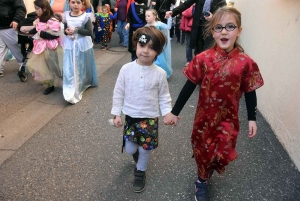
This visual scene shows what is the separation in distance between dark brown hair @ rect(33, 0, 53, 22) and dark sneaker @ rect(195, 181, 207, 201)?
11.5ft

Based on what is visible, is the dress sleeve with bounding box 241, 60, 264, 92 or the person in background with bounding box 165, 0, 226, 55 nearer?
the dress sleeve with bounding box 241, 60, 264, 92

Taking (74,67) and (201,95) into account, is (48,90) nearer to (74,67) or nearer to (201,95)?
(74,67)

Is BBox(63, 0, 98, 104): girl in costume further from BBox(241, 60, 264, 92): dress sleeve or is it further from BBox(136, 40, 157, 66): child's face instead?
BBox(241, 60, 264, 92): dress sleeve

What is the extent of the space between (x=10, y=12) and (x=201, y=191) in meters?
4.73

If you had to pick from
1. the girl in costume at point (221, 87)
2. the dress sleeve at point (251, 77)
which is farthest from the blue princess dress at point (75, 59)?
the dress sleeve at point (251, 77)

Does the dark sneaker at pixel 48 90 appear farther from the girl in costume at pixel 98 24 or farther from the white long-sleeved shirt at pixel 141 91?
the girl in costume at pixel 98 24

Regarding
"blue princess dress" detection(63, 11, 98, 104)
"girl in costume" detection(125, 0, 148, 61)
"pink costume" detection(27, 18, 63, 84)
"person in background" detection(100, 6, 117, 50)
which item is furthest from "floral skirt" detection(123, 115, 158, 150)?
"person in background" detection(100, 6, 117, 50)

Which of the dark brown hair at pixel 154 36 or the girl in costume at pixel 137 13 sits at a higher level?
the dark brown hair at pixel 154 36

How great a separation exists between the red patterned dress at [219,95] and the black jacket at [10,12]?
13.9 ft

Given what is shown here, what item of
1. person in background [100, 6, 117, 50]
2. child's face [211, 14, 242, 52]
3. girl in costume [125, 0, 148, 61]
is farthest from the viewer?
person in background [100, 6, 117, 50]

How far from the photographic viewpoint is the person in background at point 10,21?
506cm

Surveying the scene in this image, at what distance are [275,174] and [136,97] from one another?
5.37 feet

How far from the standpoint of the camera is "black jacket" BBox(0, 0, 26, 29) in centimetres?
505

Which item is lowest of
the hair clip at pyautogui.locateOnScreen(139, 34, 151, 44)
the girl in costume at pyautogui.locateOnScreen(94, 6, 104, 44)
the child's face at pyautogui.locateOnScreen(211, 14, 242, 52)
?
the girl in costume at pyautogui.locateOnScreen(94, 6, 104, 44)
